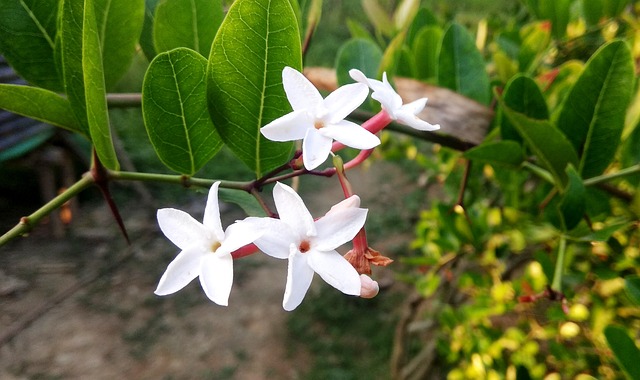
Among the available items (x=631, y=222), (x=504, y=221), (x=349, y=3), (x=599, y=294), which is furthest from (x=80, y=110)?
(x=349, y=3)

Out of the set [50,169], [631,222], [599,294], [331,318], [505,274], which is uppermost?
[631,222]

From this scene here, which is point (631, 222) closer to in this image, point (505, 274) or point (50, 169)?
point (505, 274)

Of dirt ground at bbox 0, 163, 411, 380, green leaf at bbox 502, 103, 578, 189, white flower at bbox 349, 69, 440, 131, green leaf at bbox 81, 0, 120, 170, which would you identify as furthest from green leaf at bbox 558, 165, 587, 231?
dirt ground at bbox 0, 163, 411, 380

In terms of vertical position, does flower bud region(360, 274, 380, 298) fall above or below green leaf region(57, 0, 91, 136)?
below

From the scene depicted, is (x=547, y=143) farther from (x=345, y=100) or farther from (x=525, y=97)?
(x=345, y=100)

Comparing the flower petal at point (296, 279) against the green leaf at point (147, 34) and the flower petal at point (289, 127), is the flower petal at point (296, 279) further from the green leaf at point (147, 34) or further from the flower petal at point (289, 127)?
the green leaf at point (147, 34)

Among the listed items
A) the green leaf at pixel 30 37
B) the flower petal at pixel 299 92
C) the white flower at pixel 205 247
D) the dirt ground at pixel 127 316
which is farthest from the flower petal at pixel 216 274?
the dirt ground at pixel 127 316

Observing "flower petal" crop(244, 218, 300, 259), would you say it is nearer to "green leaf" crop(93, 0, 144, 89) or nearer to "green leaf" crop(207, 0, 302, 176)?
"green leaf" crop(207, 0, 302, 176)
